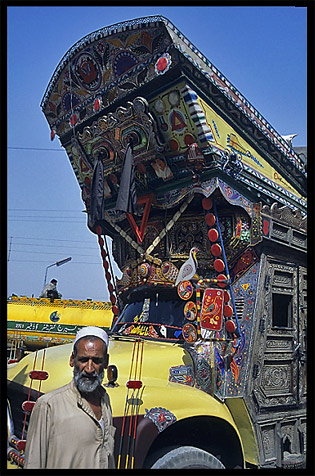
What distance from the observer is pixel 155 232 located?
6121 mm

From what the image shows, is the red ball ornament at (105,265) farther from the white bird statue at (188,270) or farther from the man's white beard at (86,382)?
the man's white beard at (86,382)

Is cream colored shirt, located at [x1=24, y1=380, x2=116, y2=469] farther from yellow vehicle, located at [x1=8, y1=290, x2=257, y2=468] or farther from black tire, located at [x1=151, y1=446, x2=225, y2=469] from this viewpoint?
black tire, located at [x1=151, y1=446, x2=225, y2=469]

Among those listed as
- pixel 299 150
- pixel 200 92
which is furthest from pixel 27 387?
pixel 299 150

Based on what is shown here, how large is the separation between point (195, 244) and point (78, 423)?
3.52 metres

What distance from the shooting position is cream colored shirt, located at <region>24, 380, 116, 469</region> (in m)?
2.40

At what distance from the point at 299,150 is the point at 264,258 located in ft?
19.7

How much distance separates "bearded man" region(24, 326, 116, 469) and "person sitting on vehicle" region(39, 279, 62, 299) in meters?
11.4

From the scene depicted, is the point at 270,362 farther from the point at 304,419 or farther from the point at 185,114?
the point at 185,114

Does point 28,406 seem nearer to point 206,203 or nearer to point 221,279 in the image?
point 221,279

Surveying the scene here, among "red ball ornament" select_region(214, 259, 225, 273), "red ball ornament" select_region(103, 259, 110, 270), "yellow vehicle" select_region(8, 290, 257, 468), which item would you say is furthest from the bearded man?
"red ball ornament" select_region(103, 259, 110, 270)

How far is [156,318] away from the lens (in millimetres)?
5500

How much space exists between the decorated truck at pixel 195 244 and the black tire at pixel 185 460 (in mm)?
195

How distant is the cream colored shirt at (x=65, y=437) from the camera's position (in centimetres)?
240

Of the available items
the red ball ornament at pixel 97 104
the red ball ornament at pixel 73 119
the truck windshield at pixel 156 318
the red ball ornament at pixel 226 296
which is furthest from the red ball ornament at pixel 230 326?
the red ball ornament at pixel 73 119
